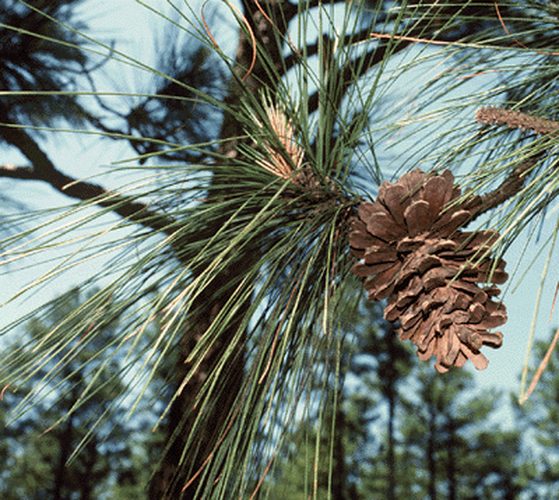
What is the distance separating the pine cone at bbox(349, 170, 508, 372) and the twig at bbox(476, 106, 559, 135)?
0.19 ft

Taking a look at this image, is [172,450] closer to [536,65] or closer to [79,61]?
[536,65]

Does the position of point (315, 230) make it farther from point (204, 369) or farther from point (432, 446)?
point (432, 446)

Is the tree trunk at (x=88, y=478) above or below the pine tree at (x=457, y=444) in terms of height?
above

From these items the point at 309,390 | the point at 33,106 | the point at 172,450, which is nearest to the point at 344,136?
the point at 309,390

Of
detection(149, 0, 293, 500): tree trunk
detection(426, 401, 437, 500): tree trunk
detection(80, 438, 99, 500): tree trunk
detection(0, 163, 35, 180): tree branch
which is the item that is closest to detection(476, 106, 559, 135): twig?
detection(149, 0, 293, 500): tree trunk

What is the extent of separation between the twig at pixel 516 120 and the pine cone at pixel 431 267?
0.06m

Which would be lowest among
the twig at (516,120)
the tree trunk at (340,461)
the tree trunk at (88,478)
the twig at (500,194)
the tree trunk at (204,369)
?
the tree trunk at (340,461)

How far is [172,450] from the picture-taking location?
119 centimetres

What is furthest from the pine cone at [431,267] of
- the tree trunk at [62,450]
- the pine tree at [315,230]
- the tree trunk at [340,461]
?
the tree trunk at [62,450]

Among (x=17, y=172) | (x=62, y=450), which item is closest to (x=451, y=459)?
(x=62, y=450)

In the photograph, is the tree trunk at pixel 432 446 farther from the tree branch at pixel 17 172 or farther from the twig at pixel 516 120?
the twig at pixel 516 120

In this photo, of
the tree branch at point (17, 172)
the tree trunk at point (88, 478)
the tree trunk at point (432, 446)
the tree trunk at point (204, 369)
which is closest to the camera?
the tree trunk at point (204, 369)

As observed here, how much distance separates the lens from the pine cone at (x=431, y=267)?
42 centimetres

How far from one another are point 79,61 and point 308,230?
1354 millimetres
